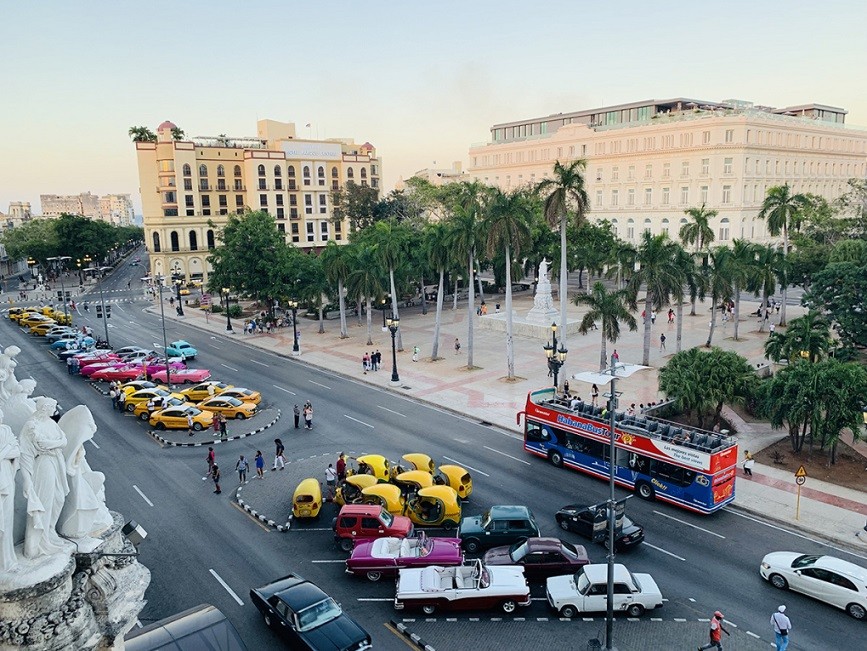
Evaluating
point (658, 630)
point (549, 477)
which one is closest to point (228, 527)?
point (549, 477)

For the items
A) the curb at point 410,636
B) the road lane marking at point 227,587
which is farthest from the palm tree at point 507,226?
the curb at point 410,636

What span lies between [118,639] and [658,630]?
12.4 meters

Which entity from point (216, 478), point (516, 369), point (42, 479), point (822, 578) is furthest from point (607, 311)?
point (42, 479)

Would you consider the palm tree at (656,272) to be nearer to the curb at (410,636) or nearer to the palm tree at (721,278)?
the palm tree at (721,278)

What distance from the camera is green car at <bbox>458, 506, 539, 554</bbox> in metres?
18.8

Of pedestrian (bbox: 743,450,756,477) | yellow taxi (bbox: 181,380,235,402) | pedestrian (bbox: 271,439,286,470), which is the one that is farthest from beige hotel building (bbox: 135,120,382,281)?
pedestrian (bbox: 743,450,756,477)

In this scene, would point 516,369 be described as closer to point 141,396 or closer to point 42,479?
point 141,396

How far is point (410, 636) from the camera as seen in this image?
14.9m

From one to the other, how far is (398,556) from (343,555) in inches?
91.2

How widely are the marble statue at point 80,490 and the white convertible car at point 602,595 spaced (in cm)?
1159

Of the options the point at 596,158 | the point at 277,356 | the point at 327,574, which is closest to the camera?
the point at 327,574

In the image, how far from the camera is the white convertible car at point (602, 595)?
15586 millimetres

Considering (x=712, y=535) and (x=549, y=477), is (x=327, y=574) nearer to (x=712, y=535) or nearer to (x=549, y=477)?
(x=549, y=477)

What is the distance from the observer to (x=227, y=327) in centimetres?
5594
